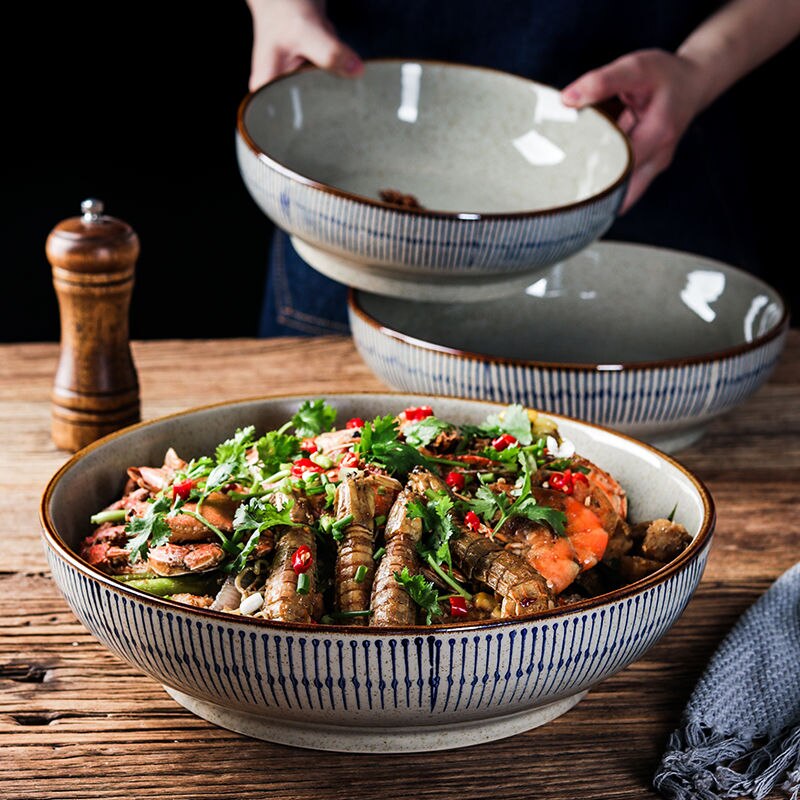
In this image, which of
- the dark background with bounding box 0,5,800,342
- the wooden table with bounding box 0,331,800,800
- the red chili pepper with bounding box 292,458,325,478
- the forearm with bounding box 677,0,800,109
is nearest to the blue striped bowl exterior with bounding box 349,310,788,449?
the wooden table with bounding box 0,331,800,800

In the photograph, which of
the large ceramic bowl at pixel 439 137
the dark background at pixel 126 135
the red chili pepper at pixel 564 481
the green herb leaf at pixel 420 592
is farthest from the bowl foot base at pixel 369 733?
the dark background at pixel 126 135

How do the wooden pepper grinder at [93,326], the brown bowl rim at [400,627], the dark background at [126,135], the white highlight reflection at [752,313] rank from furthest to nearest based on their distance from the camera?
the dark background at [126,135]
the white highlight reflection at [752,313]
the wooden pepper grinder at [93,326]
the brown bowl rim at [400,627]

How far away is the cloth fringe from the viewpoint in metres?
1.00

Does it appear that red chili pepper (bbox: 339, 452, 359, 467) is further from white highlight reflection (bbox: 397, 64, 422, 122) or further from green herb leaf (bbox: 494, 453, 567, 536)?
white highlight reflection (bbox: 397, 64, 422, 122)

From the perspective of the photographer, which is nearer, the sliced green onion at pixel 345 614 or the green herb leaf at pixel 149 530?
the sliced green onion at pixel 345 614

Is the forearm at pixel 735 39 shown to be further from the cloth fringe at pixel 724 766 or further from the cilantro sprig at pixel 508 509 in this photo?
the cloth fringe at pixel 724 766

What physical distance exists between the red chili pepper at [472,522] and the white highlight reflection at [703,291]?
3.30 ft

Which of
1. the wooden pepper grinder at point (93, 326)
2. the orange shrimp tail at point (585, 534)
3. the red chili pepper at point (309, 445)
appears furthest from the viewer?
the wooden pepper grinder at point (93, 326)

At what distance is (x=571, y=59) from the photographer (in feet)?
7.61

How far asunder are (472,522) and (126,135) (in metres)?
3.51

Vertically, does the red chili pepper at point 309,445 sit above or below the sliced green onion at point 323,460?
below

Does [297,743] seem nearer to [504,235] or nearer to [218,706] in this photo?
[218,706]

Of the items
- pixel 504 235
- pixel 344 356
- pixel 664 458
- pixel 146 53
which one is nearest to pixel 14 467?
pixel 344 356

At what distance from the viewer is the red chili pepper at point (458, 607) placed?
3.32 ft
